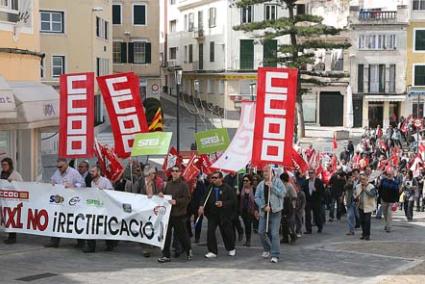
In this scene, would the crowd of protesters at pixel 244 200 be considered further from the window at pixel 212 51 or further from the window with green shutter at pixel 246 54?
the window at pixel 212 51

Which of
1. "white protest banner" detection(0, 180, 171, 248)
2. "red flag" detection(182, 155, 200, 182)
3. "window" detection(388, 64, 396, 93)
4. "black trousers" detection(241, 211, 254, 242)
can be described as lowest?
"black trousers" detection(241, 211, 254, 242)

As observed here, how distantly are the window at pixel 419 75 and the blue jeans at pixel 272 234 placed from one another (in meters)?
44.4

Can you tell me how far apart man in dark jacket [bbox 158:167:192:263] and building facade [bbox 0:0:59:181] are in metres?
4.89

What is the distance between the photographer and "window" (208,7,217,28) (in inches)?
2341

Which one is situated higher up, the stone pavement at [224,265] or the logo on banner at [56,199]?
the logo on banner at [56,199]

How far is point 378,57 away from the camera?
55.5 meters

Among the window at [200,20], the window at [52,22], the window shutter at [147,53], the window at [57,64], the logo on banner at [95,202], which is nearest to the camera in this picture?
the logo on banner at [95,202]

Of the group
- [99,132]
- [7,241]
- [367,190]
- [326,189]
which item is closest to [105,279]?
[7,241]

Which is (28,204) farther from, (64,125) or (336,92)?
(336,92)

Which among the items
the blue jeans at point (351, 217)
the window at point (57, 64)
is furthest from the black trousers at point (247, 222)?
the window at point (57, 64)

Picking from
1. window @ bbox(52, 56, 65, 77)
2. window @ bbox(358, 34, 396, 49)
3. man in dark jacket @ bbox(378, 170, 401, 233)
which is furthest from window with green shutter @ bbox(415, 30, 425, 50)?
man in dark jacket @ bbox(378, 170, 401, 233)

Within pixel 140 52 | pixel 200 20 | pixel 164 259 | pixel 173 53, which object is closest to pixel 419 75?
pixel 200 20

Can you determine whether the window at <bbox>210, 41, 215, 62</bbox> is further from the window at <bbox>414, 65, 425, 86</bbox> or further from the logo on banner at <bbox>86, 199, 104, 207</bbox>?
the logo on banner at <bbox>86, 199, 104, 207</bbox>

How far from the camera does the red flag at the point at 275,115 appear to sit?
13.7 m
